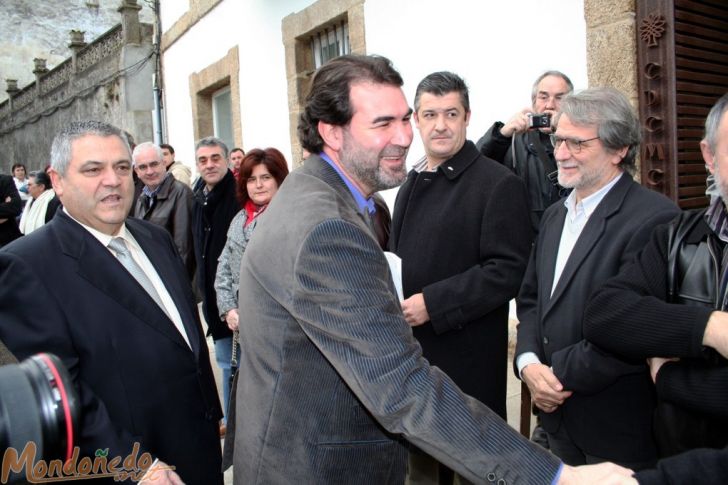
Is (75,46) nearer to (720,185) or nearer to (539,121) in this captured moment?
(539,121)

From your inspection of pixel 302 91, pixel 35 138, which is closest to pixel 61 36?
pixel 35 138

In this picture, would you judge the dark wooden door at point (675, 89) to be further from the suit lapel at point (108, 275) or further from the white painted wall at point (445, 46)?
the suit lapel at point (108, 275)

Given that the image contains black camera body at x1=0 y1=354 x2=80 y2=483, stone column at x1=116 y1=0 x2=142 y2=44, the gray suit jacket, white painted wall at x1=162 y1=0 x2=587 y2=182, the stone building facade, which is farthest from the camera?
the stone building facade

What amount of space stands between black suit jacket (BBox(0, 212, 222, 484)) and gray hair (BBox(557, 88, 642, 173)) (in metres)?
1.68

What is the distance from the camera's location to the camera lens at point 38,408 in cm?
100

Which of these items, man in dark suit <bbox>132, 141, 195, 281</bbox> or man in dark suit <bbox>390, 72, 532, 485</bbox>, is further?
man in dark suit <bbox>132, 141, 195, 281</bbox>

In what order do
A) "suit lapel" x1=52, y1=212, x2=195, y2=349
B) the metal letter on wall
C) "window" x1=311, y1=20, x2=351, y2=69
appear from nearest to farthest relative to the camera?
"suit lapel" x1=52, y1=212, x2=195, y2=349 → the metal letter on wall → "window" x1=311, y1=20, x2=351, y2=69

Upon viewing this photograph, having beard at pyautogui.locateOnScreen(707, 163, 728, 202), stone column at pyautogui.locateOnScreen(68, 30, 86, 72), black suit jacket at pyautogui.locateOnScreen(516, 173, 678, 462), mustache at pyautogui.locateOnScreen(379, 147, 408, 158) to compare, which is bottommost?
black suit jacket at pyautogui.locateOnScreen(516, 173, 678, 462)

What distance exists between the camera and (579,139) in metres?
2.31

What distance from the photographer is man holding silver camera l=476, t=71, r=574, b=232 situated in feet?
10.4

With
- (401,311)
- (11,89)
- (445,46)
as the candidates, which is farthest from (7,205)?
(11,89)

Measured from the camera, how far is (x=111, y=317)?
189 centimetres

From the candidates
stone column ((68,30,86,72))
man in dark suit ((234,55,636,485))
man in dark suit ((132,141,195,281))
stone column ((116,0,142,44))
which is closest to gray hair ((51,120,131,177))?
man in dark suit ((234,55,636,485))

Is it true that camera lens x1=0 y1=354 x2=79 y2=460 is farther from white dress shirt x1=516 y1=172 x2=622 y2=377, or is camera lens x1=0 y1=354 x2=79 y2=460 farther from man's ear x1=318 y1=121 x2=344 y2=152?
white dress shirt x1=516 y1=172 x2=622 y2=377
